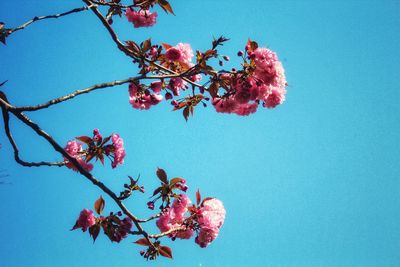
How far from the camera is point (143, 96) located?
12.1 feet

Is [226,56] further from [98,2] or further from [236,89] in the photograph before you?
[98,2]

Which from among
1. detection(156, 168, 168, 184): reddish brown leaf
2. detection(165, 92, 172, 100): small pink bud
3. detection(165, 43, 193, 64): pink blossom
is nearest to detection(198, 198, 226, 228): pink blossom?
detection(156, 168, 168, 184): reddish brown leaf

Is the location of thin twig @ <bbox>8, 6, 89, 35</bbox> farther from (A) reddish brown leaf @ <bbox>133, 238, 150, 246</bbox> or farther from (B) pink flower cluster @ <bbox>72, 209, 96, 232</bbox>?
(A) reddish brown leaf @ <bbox>133, 238, 150, 246</bbox>

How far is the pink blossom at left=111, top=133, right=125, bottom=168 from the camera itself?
3203 mm

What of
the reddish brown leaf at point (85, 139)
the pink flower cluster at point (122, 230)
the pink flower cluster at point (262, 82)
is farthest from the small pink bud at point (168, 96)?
the pink flower cluster at point (122, 230)

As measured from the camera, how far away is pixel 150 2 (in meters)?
3.62

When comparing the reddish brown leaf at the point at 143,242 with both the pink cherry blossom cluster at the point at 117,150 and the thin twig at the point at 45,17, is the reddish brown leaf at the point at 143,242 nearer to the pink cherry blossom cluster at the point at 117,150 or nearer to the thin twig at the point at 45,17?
the pink cherry blossom cluster at the point at 117,150

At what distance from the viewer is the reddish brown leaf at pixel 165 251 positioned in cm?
306

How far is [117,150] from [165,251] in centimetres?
110

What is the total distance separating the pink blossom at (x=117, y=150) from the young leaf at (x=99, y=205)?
1.18 feet

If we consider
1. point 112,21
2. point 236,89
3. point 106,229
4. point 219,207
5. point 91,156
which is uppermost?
point 112,21

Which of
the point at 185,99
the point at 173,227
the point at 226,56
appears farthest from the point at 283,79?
the point at 173,227

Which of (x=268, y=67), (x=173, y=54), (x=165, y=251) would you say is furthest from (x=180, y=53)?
(x=165, y=251)

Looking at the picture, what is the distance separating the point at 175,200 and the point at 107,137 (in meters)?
0.92
